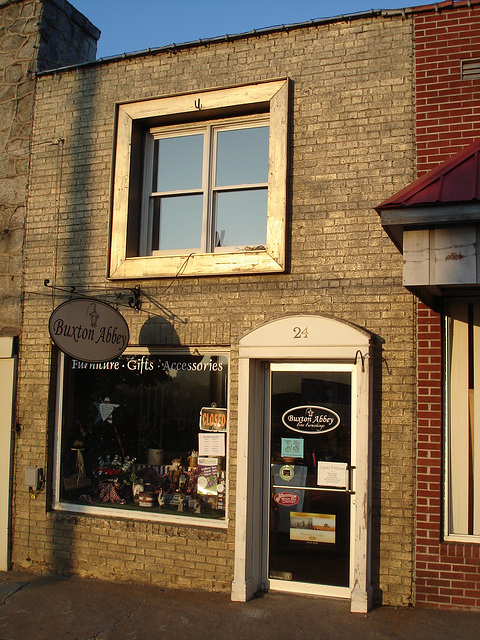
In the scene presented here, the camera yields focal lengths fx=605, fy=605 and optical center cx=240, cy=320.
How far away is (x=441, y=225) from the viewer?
4.70 meters

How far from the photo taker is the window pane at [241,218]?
267 inches

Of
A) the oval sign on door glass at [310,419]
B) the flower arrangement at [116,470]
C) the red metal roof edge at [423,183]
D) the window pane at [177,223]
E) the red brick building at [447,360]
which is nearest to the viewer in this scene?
the red metal roof edge at [423,183]

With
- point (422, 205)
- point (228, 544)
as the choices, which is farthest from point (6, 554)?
point (422, 205)

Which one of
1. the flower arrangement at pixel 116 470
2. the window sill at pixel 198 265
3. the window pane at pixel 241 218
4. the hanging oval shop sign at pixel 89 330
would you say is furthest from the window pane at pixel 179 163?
the flower arrangement at pixel 116 470

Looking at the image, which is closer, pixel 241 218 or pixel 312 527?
pixel 312 527

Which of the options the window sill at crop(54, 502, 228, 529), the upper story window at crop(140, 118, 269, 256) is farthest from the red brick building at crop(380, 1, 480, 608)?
the window sill at crop(54, 502, 228, 529)

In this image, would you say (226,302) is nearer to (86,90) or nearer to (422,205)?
(422,205)

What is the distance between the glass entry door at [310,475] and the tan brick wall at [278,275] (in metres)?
0.35

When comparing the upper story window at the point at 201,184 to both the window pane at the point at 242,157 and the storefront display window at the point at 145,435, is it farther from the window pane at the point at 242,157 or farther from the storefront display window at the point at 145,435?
the storefront display window at the point at 145,435

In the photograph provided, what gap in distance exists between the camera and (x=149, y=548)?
257 inches

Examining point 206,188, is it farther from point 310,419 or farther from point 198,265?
point 310,419

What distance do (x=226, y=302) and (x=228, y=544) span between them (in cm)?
252

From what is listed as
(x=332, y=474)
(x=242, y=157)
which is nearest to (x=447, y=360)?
(x=332, y=474)

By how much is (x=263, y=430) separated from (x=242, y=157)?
122 inches
